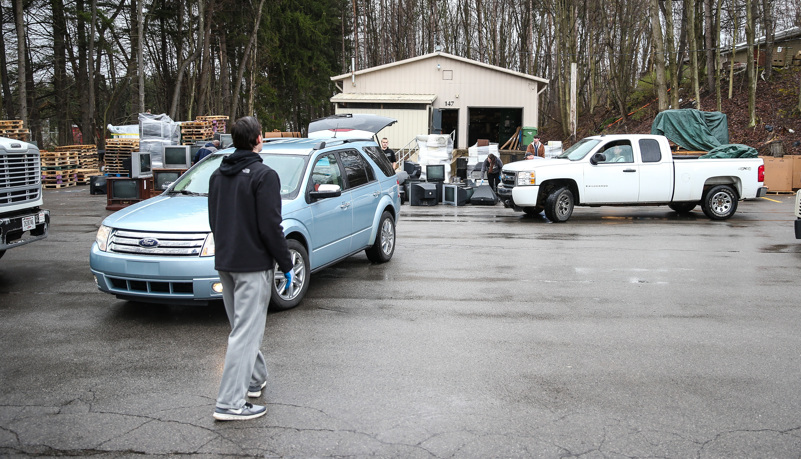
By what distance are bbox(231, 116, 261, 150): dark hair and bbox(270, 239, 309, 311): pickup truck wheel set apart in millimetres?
2814

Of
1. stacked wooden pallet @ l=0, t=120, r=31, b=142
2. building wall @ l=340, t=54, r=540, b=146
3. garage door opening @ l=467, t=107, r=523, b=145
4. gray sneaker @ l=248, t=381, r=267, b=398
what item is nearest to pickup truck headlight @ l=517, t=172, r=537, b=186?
gray sneaker @ l=248, t=381, r=267, b=398

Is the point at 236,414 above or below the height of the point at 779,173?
below

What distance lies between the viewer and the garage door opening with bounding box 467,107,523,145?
1602 inches

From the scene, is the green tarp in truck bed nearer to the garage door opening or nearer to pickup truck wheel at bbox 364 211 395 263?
the garage door opening

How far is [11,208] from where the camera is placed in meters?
8.68

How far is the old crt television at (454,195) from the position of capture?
769 inches

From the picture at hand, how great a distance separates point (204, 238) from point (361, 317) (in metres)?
1.76

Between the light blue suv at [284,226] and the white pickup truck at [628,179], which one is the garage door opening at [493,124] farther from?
the light blue suv at [284,226]

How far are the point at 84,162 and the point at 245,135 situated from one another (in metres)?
27.6

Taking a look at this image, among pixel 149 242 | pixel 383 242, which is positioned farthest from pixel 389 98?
pixel 149 242

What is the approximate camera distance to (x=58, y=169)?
26.6 meters

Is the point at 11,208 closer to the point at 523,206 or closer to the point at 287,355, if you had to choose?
the point at 287,355

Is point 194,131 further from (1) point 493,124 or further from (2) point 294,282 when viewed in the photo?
(1) point 493,124

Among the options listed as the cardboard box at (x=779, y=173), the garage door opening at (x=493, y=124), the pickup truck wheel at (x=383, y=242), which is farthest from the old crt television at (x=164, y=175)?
the garage door opening at (x=493, y=124)
